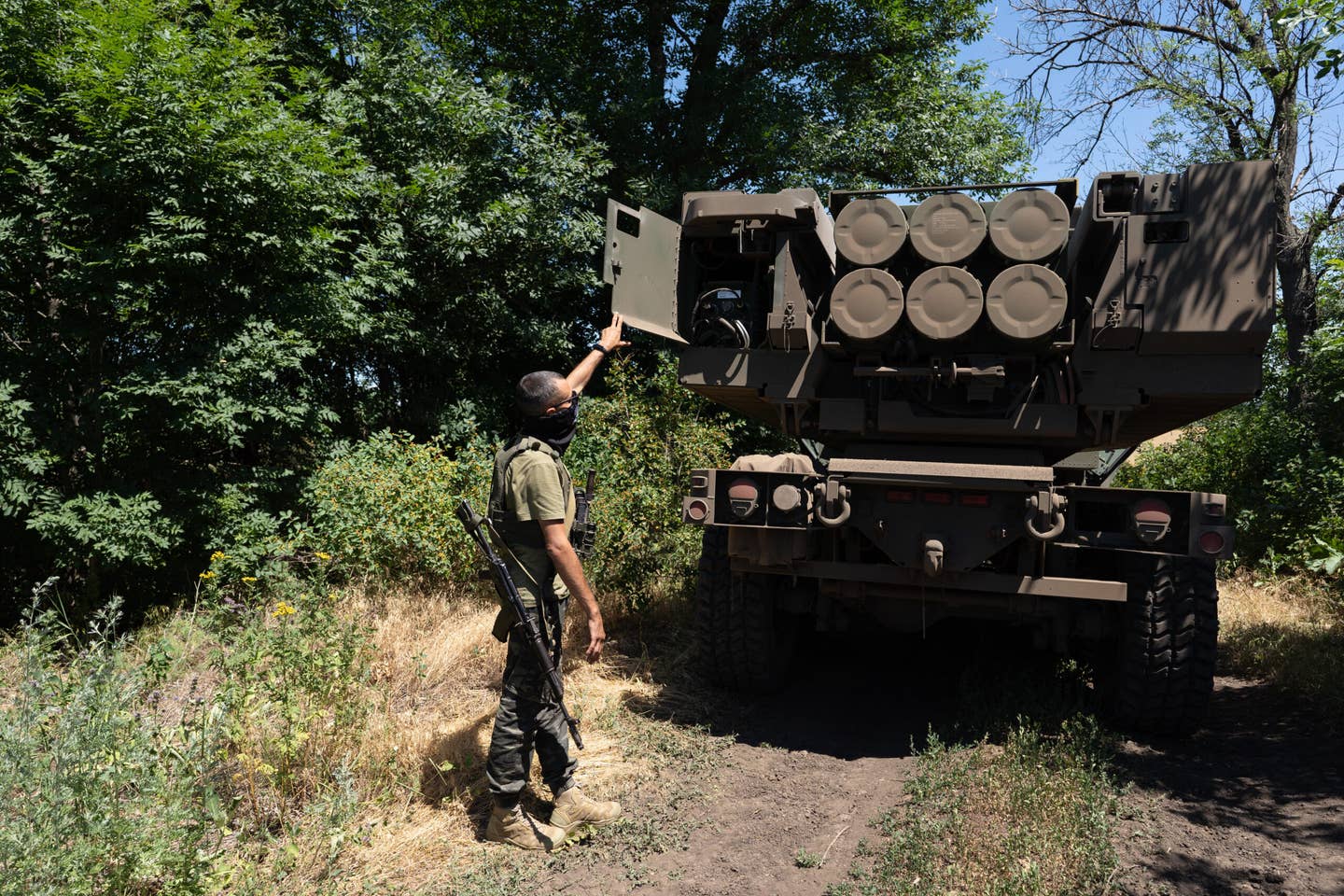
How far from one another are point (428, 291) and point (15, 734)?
8607mm

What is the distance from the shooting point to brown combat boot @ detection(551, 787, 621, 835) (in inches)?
143

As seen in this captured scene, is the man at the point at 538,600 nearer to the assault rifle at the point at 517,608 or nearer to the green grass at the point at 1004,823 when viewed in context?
the assault rifle at the point at 517,608

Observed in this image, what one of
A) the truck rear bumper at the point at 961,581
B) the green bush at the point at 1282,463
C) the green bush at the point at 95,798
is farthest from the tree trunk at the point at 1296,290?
the green bush at the point at 95,798

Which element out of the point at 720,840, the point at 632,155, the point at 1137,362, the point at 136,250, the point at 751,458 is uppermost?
the point at 632,155

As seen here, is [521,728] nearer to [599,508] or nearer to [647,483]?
[599,508]

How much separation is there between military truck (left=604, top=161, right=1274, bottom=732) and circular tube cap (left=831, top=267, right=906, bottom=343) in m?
0.01

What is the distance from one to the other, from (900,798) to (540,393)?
2.42 metres

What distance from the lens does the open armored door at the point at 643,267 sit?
4633 mm

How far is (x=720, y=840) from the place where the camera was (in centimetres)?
364

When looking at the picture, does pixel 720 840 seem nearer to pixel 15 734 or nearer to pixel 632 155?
pixel 15 734

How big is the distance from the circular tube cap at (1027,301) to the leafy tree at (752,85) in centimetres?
783

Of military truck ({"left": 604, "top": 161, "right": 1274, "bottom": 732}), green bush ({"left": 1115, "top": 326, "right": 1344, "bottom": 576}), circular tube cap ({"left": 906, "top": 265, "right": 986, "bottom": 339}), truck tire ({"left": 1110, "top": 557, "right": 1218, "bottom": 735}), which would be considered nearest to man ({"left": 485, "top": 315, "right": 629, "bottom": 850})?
military truck ({"left": 604, "top": 161, "right": 1274, "bottom": 732})

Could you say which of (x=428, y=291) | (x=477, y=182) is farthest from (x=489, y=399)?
(x=477, y=182)

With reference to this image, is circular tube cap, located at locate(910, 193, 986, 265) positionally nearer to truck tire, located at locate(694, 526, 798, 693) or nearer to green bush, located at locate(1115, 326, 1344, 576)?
truck tire, located at locate(694, 526, 798, 693)
